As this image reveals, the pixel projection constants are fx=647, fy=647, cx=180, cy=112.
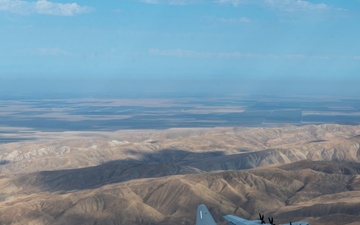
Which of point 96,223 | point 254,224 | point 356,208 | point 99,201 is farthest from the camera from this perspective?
point 99,201

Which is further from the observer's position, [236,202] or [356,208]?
[236,202]

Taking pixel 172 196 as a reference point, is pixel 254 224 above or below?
above

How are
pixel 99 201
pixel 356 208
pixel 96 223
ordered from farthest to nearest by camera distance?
pixel 99 201 < pixel 96 223 < pixel 356 208

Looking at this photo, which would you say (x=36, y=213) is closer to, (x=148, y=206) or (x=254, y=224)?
(x=148, y=206)

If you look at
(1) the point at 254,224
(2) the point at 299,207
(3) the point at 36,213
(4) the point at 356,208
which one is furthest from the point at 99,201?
(1) the point at 254,224

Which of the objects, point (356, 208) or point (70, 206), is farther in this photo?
point (70, 206)

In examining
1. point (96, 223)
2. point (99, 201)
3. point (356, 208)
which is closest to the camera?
point (356, 208)

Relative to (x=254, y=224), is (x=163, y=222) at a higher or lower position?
lower

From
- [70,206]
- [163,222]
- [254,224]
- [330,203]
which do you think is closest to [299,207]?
[330,203]

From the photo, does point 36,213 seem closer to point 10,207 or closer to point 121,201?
point 10,207
